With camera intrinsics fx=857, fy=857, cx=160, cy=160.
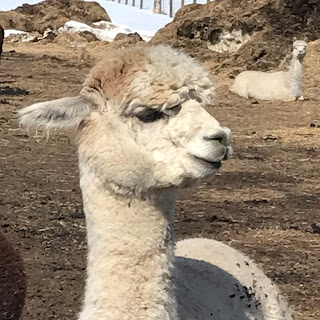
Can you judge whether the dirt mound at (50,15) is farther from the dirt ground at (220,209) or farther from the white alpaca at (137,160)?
the white alpaca at (137,160)

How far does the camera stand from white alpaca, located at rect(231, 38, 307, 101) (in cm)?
1505

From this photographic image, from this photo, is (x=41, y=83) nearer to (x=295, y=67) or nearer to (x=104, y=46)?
(x=295, y=67)

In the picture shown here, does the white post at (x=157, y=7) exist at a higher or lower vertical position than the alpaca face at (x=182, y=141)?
lower

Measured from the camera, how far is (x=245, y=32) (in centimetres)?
2048

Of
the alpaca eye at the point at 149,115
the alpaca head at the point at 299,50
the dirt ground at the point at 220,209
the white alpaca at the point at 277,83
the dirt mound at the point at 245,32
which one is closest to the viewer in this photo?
the alpaca eye at the point at 149,115

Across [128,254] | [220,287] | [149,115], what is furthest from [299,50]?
[128,254]

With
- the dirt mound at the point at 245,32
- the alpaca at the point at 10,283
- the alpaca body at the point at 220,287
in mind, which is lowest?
the dirt mound at the point at 245,32

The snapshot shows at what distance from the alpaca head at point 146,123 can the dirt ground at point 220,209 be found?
21cm

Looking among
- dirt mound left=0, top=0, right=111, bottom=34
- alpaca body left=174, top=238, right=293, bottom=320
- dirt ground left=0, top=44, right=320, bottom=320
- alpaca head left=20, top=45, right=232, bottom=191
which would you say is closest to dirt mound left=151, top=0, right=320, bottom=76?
dirt ground left=0, top=44, right=320, bottom=320

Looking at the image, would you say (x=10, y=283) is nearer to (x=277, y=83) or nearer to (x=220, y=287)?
(x=220, y=287)

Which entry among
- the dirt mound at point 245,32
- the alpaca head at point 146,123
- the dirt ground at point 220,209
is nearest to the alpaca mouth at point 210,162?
the alpaca head at point 146,123

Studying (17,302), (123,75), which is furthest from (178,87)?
(17,302)

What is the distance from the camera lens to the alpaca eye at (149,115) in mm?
3191

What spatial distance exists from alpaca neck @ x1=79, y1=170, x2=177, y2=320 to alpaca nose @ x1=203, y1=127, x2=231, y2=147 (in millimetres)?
293
